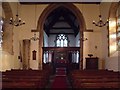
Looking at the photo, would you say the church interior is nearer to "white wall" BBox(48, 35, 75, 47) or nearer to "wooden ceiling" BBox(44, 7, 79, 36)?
"wooden ceiling" BBox(44, 7, 79, 36)

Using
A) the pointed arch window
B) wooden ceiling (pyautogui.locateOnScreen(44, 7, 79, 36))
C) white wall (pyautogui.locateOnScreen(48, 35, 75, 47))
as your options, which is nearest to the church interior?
wooden ceiling (pyautogui.locateOnScreen(44, 7, 79, 36))

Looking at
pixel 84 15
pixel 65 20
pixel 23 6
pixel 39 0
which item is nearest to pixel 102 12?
pixel 84 15

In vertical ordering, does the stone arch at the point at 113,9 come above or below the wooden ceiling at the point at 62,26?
below

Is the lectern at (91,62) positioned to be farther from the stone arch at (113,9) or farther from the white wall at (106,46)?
the stone arch at (113,9)

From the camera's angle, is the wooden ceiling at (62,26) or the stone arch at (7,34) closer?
the stone arch at (7,34)

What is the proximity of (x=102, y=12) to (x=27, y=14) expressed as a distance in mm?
5402

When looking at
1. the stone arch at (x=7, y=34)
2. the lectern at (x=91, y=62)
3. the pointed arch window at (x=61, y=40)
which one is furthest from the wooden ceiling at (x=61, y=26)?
the stone arch at (x=7, y=34)

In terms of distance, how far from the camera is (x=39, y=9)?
18906 mm

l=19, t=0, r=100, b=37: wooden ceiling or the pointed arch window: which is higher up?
l=19, t=0, r=100, b=37: wooden ceiling

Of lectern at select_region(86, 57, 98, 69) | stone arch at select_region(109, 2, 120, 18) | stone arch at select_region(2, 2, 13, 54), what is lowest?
lectern at select_region(86, 57, 98, 69)

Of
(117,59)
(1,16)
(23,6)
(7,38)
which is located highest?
(23,6)

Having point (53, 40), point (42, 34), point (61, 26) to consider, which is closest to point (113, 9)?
point (42, 34)

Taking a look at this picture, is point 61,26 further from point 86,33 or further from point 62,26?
point 86,33

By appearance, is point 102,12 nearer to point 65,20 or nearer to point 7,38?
point 7,38
